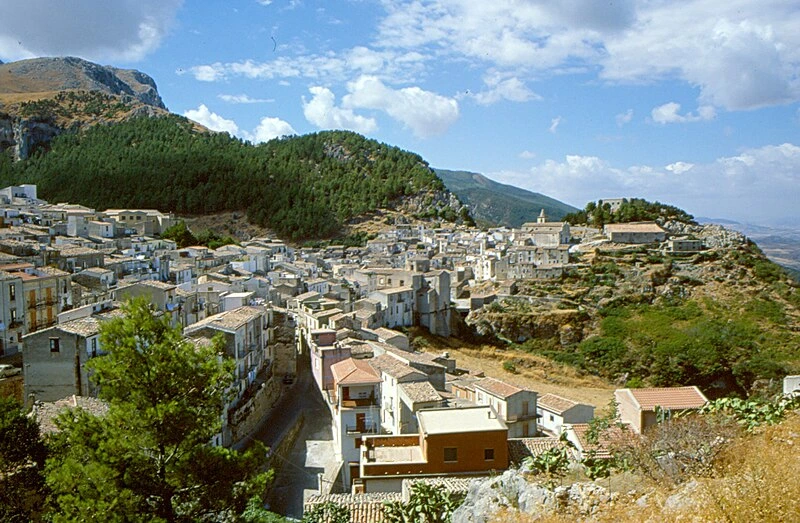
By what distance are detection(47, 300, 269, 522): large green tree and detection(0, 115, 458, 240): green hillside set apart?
241 feet

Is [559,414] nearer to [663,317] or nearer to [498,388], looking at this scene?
[498,388]

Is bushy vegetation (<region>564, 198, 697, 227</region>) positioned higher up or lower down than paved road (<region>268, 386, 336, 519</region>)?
higher up

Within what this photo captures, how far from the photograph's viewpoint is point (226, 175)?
97.2 meters

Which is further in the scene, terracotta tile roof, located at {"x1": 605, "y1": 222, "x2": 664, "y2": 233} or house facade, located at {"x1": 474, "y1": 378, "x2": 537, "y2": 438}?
terracotta tile roof, located at {"x1": 605, "y1": 222, "x2": 664, "y2": 233}

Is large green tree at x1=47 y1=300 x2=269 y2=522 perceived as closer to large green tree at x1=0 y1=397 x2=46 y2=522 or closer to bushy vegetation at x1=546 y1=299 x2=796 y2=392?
large green tree at x1=0 y1=397 x2=46 y2=522

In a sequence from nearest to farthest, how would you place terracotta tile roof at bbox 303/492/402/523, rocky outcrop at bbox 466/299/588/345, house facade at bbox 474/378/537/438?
1. terracotta tile roof at bbox 303/492/402/523
2. house facade at bbox 474/378/537/438
3. rocky outcrop at bbox 466/299/588/345

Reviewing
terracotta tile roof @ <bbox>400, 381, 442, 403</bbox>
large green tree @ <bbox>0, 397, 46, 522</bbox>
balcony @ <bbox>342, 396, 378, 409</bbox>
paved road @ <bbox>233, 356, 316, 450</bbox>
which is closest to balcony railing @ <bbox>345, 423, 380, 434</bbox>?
balcony @ <bbox>342, 396, 378, 409</bbox>

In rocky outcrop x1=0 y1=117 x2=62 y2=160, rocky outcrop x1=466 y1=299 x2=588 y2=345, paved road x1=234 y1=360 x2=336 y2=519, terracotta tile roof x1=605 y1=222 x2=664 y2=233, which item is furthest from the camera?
rocky outcrop x1=0 y1=117 x2=62 y2=160

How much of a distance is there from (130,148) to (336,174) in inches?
1317

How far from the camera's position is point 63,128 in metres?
120

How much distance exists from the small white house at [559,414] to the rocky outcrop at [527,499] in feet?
54.6

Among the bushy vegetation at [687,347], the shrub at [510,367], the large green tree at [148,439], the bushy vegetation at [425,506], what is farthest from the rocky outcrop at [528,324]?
the large green tree at [148,439]

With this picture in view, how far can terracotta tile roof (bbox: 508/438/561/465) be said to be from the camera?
16.8 m

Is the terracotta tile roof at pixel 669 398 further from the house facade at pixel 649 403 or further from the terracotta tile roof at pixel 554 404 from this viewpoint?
the terracotta tile roof at pixel 554 404
